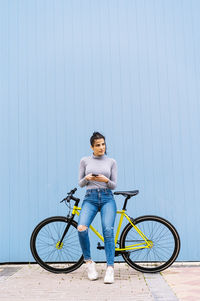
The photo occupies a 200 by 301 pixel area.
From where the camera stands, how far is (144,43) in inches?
193

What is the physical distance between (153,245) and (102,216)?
988mm

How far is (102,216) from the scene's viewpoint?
12.2 ft

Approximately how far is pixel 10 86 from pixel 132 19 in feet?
6.48

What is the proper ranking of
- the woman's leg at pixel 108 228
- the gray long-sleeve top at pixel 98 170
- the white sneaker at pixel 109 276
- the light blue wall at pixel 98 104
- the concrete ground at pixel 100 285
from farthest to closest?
the light blue wall at pixel 98 104, the gray long-sleeve top at pixel 98 170, the woman's leg at pixel 108 228, the white sneaker at pixel 109 276, the concrete ground at pixel 100 285

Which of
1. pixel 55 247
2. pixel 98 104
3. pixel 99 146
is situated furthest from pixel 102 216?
pixel 98 104

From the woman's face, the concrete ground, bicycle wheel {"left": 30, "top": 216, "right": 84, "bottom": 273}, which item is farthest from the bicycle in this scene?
the woman's face

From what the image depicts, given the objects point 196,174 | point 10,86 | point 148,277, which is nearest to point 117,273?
point 148,277

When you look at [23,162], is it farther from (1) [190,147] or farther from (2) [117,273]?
(1) [190,147]

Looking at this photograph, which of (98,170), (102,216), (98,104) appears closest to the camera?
(102,216)

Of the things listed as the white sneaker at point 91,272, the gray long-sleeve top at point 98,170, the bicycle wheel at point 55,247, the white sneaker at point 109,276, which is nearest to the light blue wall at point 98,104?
the bicycle wheel at point 55,247

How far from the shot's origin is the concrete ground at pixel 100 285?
3.08 m

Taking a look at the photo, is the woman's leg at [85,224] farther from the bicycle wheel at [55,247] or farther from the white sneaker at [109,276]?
the bicycle wheel at [55,247]

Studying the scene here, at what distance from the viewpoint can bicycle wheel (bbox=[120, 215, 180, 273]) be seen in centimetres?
390

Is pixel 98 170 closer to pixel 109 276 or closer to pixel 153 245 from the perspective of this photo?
pixel 109 276
